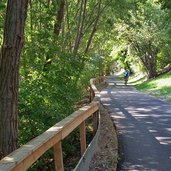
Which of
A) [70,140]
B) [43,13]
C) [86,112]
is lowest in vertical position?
[70,140]

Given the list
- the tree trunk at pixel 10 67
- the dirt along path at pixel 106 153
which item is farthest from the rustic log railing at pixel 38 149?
the dirt along path at pixel 106 153

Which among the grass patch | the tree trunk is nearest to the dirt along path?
the tree trunk

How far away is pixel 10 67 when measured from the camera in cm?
541

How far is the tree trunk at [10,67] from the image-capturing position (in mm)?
5359

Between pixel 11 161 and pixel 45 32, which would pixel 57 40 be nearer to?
pixel 45 32

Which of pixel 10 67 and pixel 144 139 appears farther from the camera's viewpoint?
pixel 144 139

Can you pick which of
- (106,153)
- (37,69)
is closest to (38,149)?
(106,153)

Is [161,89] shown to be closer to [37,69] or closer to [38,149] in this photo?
[37,69]

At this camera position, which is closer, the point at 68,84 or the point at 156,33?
the point at 68,84

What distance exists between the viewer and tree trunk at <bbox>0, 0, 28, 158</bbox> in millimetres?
5359

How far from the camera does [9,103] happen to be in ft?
18.0

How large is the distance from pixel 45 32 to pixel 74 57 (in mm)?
1521

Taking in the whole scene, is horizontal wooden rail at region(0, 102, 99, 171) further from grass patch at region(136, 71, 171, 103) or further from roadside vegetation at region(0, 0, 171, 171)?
grass patch at region(136, 71, 171, 103)

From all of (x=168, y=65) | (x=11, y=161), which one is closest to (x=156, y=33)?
(x=168, y=65)
